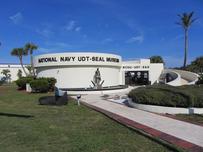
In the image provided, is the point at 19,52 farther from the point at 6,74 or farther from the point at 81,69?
the point at 81,69

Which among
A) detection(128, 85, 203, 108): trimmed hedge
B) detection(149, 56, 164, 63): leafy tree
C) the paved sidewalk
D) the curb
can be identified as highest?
detection(149, 56, 164, 63): leafy tree

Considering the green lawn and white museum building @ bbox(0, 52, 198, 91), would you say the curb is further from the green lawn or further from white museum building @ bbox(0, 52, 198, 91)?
white museum building @ bbox(0, 52, 198, 91)

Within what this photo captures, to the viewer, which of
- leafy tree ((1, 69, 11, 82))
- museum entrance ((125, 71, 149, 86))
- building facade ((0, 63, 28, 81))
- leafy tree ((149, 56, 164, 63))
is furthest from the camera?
leafy tree ((149, 56, 164, 63))

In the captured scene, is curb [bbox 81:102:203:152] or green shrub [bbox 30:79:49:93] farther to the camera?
green shrub [bbox 30:79:49:93]

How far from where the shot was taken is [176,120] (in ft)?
37.6

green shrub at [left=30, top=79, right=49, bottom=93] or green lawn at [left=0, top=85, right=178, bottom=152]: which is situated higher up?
green shrub at [left=30, top=79, right=49, bottom=93]

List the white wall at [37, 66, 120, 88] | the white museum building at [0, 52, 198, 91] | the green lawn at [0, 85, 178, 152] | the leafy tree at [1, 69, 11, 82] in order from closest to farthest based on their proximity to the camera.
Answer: the green lawn at [0, 85, 178, 152] → the white museum building at [0, 52, 198, 91] → the white wall at [37, 66, 120, 88] → the leafy tree at [1, 69, 11, 82]

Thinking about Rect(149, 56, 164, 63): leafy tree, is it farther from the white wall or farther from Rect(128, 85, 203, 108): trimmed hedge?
Rect(128, 85, 203, 108): trimmed hedge

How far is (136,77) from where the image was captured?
47219 millimetres

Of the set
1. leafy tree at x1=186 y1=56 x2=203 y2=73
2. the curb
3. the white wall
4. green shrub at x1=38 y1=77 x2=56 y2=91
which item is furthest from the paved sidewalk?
leafy tree at x1=186 y1=56 x2=203 y2=73

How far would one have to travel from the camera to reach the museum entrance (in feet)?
152

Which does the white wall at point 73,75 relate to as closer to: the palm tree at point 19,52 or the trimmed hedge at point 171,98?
the trimmed hedge at point 171,98

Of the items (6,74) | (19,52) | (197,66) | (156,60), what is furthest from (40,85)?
(156,60)

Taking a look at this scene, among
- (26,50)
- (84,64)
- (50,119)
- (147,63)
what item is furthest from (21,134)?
(26,50)
